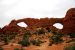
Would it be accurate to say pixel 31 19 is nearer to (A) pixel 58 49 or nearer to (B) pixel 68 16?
(B) pixel 68 16

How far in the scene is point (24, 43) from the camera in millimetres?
27078

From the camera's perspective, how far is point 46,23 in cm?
5134

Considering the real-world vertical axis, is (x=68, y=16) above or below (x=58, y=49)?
above

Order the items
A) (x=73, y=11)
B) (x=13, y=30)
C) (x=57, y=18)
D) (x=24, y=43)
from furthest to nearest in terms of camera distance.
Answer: (x=57, y=18), (x=13, y=30), (x=73, y=11), (x=24, y=43)

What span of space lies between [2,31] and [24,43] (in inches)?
924

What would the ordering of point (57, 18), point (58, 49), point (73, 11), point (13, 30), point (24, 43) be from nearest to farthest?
point (58, 49), point (24, 43), point (73, 11), point (13, 30), point (57, 18)

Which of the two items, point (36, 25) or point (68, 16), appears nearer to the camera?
point (68, 16)

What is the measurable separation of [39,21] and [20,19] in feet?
16.1

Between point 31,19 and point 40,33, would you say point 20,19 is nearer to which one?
point 31,19

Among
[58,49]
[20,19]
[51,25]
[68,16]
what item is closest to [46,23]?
[51,25]

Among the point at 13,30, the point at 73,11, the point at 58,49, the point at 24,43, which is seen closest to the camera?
the point at 58,49

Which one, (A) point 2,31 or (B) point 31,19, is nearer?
(A) point 2,31

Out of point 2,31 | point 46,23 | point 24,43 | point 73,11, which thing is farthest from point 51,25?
point 24,43

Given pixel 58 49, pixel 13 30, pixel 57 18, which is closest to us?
pixel 58 49
